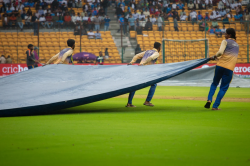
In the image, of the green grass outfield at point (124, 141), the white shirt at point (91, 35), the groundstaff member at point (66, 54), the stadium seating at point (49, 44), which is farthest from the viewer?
the white shirt at point (91, 35)

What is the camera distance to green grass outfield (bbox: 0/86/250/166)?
336cm

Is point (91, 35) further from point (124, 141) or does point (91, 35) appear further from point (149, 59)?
point (124, 141)

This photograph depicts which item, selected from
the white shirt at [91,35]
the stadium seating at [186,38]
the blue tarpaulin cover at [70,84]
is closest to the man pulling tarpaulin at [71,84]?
the blue tarpaulin cover at [70,84]

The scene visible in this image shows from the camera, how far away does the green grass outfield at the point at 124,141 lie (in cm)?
336

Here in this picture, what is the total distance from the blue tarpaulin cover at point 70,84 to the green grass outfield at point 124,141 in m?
0.46

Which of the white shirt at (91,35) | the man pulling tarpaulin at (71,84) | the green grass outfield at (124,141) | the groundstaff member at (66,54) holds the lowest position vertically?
the green grass outfield at (124,141)

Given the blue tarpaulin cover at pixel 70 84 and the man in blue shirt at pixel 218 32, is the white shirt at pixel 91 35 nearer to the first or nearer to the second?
the man in blue shirt at pixel 218 32

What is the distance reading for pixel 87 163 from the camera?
3248mm

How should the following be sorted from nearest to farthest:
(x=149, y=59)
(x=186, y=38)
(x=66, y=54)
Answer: (x=149, y=59) < (x=66, y=54) < (x=186, y=38)

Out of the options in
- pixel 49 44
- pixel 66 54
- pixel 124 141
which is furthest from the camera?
pixel 49 44

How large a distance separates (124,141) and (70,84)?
12.3 ft

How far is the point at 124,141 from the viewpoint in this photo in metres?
4.21

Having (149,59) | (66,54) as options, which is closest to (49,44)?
(66,54)

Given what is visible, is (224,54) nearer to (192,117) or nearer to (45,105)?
(192,117)
